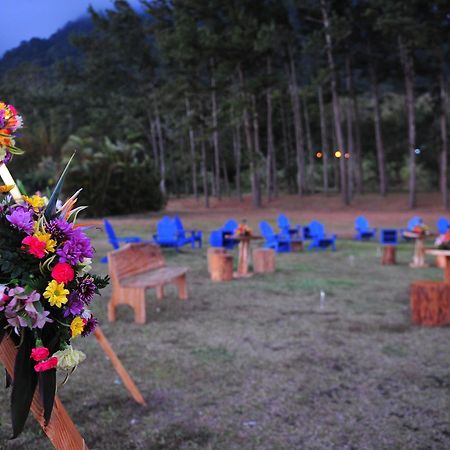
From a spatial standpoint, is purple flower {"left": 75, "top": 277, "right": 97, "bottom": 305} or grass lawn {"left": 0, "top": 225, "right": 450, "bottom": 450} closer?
purple flower {"left": 75, "top": 277, "right": 97, "bottom": 305}

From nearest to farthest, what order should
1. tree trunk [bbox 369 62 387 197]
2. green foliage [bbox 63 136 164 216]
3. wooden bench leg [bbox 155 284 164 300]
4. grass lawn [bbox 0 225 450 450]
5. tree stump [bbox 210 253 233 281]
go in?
1. grass lawn [bbox 0 225 450 450]
2. wooden bench leg [bbox 155 284 164 300]
3. tree stump [bbox 210 253 233 281]
4. green foliage [bbox 63 136 164 216]
5. tree trunk [bbox 369 62 387 197]

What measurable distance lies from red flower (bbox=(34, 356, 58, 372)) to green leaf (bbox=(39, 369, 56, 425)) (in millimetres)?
46

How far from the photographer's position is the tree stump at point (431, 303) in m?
6.21

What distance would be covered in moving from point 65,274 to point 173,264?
9.68 metres

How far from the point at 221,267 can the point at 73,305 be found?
7697 millimetres

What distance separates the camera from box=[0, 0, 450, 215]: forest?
28438 mm

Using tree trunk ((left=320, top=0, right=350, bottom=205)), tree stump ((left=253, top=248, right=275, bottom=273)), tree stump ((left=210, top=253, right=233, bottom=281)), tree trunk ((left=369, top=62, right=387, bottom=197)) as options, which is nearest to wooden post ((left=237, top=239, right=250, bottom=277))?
tree stump ((left=253, top=248, right=275, bottom=273))

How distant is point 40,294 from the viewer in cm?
171

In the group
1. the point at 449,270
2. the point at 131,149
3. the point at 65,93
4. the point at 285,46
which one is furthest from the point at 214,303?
the point at 65,93

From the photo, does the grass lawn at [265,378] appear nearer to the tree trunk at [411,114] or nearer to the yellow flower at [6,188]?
the yellow flower at [6,188]

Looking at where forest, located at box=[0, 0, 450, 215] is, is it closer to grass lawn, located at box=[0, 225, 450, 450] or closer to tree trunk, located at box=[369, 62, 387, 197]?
tree trunk, located at box=[369, 62, 387, 197]

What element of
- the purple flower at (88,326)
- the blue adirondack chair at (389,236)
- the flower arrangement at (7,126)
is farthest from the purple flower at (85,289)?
the blue adirondack chair at (389,236)

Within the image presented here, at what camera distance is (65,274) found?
169 cm

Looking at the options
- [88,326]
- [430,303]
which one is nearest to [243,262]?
[430,303]
